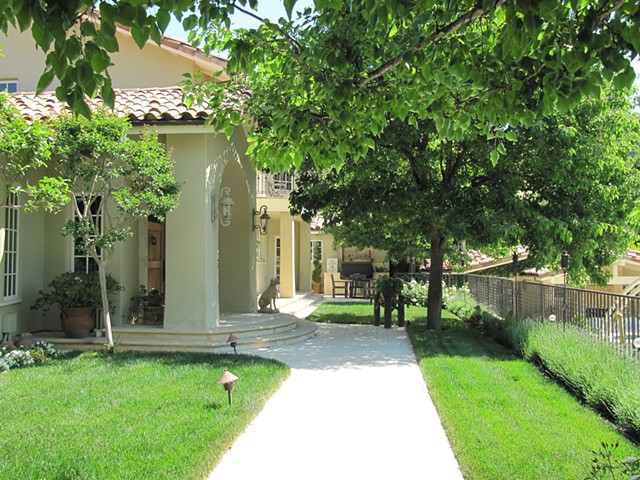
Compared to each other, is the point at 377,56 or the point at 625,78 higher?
the point at 377,56

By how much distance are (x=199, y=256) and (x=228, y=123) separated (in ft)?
19.7

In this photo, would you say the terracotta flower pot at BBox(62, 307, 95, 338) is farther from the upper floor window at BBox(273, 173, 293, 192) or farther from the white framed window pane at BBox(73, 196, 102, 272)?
the upper floor window at BBox(273, 173, 293, 192)

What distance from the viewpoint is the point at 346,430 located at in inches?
226

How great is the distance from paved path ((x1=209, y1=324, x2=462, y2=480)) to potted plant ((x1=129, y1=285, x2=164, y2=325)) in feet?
11.5

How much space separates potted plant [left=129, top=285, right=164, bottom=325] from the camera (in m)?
11.3

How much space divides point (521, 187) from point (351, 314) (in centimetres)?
741

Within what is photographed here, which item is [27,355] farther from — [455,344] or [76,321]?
[455,344]

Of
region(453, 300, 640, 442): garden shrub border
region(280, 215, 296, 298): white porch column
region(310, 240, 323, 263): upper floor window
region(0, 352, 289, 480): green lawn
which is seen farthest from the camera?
region(310, 240, 323, 263): upper floor window

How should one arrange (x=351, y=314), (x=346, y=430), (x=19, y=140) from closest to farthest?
(x=346, y=430), (x=19, y=140), (x=351, y=314)

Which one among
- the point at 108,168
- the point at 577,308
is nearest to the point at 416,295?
the point at 577,308

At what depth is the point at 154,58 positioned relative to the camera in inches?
611

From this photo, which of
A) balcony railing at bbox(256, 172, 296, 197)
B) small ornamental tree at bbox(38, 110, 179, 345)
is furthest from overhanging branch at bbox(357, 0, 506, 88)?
balcony railing at bbox(256, 172, 296, 197)

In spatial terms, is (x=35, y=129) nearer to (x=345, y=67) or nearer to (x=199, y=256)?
(x=199, y=256)

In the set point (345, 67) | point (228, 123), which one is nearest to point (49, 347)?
point (228, 123)
